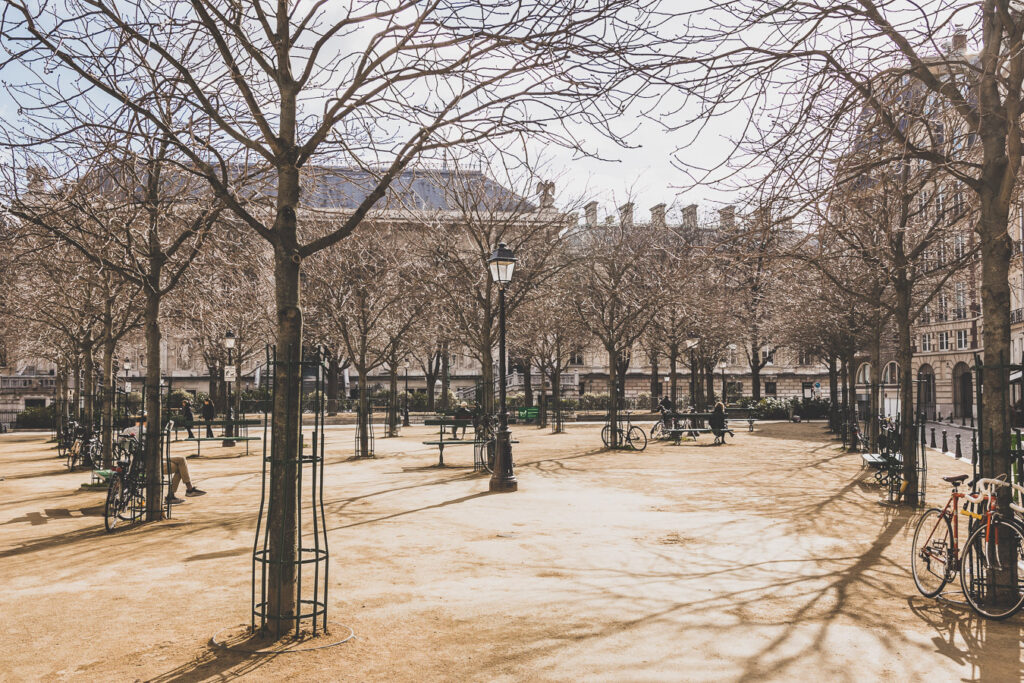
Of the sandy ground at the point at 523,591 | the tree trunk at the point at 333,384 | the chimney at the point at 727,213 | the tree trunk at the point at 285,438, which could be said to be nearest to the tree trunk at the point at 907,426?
the sandy ground at the point at 523,591

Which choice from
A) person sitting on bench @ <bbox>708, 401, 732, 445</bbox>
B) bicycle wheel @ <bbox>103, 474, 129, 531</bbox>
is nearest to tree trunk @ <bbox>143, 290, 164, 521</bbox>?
bicycle wheel @ <bbox>103, 474, 129, 531</bbox>

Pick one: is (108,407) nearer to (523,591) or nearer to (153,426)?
(153,426)

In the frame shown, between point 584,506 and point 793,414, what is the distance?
3644 centimetres

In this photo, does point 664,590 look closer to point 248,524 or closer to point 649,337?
point 248,524

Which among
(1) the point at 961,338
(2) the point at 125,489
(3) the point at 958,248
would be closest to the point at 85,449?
(2) the point at 125,489

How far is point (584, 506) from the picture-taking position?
44.2 ft

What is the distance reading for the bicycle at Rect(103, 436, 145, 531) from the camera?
11320mm

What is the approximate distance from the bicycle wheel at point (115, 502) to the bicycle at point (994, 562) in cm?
1011

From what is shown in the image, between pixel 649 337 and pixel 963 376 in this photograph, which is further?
pixel 963 376

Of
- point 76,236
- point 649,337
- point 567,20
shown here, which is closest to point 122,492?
point 76,236

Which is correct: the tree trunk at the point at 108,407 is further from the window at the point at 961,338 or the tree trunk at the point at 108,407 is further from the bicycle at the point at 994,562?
the window at the point at 961,338

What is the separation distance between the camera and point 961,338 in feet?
208

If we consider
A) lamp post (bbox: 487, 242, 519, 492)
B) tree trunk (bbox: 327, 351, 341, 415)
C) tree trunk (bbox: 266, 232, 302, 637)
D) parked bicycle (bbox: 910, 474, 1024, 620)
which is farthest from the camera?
tree trunk (bbox: 327, 351, 341, 415)

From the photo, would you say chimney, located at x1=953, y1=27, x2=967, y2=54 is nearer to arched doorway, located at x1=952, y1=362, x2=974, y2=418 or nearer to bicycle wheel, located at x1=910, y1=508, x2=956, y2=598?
bicycle wheel, located at x1=910, y1=508, x2=956, y2=598
